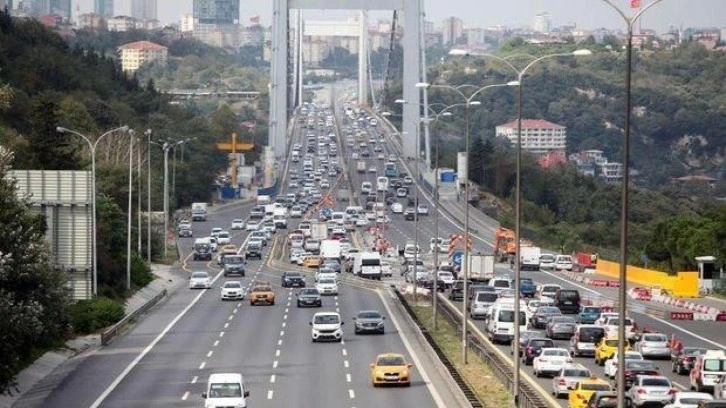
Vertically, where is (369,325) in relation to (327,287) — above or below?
above

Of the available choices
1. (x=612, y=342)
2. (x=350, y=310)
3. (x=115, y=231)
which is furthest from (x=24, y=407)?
(x=115, y=231)

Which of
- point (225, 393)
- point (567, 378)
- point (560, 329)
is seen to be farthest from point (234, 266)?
point (225, 393)

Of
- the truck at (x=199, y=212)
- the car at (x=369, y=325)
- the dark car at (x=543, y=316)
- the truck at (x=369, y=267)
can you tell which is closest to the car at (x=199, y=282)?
the truck at (x=369, y=267)

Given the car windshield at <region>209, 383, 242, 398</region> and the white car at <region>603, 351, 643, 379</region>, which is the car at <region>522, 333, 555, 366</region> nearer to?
the white car at <region>603, 351, 643, 379</region>

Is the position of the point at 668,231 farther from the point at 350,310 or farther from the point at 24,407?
the point at 24,407

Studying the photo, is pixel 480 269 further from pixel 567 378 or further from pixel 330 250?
pixel 567 378

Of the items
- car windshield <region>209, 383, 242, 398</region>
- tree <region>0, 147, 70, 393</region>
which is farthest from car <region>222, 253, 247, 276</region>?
car windshield <region>209, 383, 242, 398</region>

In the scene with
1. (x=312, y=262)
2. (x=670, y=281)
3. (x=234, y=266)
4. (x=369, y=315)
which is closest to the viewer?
(x=369, y=315)
